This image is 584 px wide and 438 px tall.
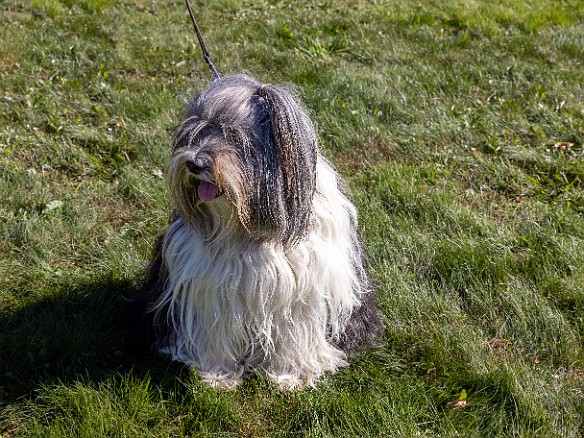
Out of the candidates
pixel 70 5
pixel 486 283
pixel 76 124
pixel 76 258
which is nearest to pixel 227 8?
pixel 70 5

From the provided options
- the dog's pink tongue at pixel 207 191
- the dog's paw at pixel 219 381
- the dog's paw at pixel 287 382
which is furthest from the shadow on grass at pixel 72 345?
the dog's pink tongue at pixel 207 191

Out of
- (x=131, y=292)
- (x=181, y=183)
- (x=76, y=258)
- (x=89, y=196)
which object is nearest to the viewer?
(x=181, y=183)

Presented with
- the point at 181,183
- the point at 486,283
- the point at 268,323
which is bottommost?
the point at 486,283

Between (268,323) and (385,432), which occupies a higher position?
(268,323)

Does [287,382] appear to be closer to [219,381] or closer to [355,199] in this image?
[219,381]

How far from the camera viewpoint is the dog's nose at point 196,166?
2455mm

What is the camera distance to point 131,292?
3596 millimetres

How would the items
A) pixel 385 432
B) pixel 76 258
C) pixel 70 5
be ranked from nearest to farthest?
pixel 385 432, pixel 76 258, pixel 70 5

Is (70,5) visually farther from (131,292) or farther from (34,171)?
(131,292)

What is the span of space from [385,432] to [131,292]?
4.76 feet

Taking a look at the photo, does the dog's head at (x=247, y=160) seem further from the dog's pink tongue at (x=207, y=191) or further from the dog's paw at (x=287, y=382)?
the dog's paw at (x=287, y=382)

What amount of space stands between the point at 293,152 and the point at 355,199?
6.40 feet

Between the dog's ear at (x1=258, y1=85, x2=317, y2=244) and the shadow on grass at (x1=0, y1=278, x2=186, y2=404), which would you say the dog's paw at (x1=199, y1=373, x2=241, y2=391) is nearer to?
the shadow on grass at (x1=0, y1=278, x2=186, y2=404)

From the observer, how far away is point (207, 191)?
2520mm
